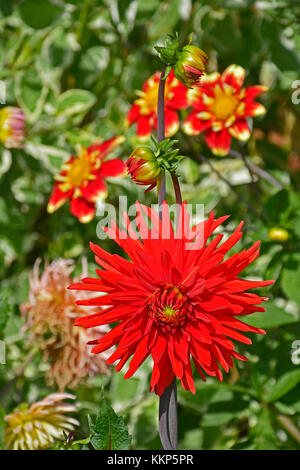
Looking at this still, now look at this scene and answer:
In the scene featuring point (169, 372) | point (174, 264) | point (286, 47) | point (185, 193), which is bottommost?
point (169, 372)

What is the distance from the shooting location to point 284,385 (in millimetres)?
814

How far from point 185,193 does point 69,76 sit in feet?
1.16

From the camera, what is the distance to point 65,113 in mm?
1107

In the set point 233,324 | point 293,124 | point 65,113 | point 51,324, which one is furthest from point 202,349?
point 293,124

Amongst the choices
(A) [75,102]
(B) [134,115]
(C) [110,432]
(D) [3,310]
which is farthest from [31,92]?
(C) [110,432]

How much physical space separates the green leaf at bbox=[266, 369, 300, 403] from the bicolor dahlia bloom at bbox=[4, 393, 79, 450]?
10.8 inches

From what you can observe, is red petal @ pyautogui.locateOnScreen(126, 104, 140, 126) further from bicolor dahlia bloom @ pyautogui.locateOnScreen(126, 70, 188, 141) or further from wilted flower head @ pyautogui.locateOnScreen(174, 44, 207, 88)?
wilted flower head @ pyautogui.locateOnScreen(174, 44, 207, 88)

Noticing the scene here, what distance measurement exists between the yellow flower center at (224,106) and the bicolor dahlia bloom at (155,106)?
0.05m

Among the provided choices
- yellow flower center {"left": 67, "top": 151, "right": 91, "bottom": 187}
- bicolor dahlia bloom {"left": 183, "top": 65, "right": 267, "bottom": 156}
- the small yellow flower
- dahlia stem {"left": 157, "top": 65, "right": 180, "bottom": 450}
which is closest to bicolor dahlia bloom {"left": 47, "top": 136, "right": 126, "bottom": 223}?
yellow flower center {"left": 67, "top": 151, "right": 91, "bottom": 187}

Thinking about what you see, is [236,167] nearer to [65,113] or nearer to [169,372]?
[65,113]

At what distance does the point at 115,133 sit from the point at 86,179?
8.6 inches

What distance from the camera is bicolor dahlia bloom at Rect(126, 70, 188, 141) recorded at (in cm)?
90

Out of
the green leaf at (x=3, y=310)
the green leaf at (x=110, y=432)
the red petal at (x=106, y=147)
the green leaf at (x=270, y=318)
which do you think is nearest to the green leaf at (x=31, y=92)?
the red petal at (x=106, y=147)

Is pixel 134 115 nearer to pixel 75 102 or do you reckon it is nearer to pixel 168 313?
pixel 75 102
